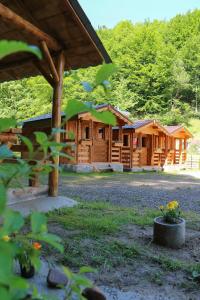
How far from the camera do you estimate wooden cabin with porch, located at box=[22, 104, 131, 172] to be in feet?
48.7

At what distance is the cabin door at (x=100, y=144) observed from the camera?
16.7 m

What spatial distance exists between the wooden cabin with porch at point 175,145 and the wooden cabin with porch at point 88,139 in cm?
636

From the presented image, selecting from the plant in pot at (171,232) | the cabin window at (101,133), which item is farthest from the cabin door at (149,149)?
the plant in pot at (171,232)

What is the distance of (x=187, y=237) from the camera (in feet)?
13.8

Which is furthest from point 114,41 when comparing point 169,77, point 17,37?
point 17,37

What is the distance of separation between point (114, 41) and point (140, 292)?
43825 mm

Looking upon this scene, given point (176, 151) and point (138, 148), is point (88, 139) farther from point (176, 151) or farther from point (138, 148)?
point (176, 151)

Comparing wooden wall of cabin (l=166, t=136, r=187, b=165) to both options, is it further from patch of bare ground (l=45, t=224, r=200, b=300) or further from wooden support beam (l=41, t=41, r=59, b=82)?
patch of bare ground (l=45, t=224, r=200, b=300)

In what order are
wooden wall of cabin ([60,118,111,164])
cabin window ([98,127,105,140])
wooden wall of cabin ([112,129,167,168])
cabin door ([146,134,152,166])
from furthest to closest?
cabin door ([146,134,152,166]), wooden wall of cabin ([112,129,167,168]), cabin window ([98,127,105,140]), wooden wall of cabin ([60,118,111,164])

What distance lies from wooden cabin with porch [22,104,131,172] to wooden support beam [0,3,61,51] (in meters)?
8.07

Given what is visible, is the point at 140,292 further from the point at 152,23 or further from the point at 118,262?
the point at 152,23

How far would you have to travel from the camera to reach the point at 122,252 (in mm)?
3461

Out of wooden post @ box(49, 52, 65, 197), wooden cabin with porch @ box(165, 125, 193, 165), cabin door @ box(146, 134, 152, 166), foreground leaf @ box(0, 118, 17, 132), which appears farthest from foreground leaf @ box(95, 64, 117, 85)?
wooden cabin with porch @ box(165, 125, 193, 165)

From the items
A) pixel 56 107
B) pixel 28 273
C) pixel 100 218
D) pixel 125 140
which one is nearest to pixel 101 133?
pixel 125 140
